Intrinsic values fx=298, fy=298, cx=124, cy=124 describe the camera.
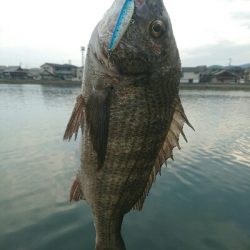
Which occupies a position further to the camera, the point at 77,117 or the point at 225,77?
the point at 225,77

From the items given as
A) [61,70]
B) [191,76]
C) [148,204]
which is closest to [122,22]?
[148,204]

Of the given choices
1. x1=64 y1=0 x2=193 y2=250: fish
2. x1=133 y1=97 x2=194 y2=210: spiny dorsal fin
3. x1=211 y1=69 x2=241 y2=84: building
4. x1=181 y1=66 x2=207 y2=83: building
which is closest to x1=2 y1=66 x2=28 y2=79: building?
x1=181 y1=66 x2=207 y2=83: building

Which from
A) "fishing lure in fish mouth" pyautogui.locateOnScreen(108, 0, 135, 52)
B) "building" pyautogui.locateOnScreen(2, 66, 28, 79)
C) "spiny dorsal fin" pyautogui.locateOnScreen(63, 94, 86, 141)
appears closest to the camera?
"fishing lure in fish mouth" pyautogui.locateOnScreen(108, 0, 135, 52)

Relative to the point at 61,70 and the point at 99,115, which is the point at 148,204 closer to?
the point at 99,115

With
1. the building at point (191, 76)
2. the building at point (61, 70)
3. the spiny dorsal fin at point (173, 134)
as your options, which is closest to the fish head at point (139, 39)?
the spiny dorsal fin at point (173, 134)

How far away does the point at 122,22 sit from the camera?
2408 millimetres

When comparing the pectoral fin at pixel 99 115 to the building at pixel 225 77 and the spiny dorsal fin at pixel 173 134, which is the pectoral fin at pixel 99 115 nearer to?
the spiny dorsal fin at pixel 173 134

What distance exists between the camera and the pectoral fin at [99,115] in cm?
245

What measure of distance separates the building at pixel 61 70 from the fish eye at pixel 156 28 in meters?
121

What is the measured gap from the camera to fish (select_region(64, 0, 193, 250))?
246cm

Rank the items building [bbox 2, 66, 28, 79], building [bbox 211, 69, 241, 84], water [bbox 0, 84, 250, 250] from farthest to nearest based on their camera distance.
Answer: building [bbox 2, 66, 28, 79] < building [bbox 211, 69, 241, 84] < water [bbox 0, 84, 250, 250]

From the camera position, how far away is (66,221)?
839cm

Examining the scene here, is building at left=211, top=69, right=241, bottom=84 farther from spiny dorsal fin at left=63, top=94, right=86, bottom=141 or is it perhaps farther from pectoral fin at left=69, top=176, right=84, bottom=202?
spiny dorsal fin at left=63, top=94, right=86, bottom=141

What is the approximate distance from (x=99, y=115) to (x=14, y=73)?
5001 inches
